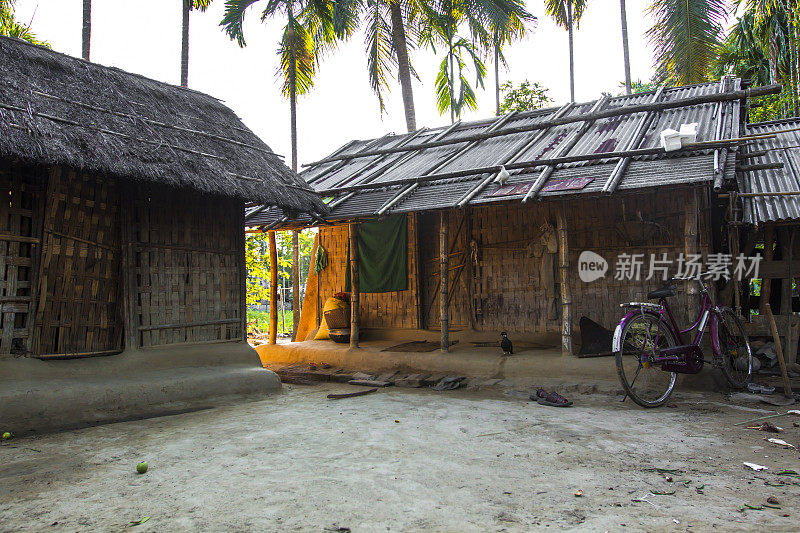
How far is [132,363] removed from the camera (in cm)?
605

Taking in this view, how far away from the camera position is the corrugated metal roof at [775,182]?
6223 millimetres

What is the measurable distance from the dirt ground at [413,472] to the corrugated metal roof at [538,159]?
271cm

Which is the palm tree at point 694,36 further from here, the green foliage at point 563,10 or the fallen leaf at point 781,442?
the fallen leaf at point 781,442

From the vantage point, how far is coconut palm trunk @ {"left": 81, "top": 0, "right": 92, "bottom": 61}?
34.6ft

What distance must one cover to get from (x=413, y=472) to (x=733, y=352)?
4.40 meters

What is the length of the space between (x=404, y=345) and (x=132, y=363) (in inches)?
167

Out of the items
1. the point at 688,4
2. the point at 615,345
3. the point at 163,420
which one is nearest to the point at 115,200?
the point at 163,420

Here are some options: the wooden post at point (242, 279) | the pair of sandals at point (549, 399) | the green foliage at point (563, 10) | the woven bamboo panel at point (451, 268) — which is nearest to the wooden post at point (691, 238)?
the pair of sandals at point (549, 399)

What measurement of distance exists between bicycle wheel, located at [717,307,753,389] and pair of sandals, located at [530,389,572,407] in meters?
1.75

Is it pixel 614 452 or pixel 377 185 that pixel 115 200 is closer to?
pixel 377 185

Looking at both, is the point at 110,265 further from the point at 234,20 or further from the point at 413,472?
the point at 234,20

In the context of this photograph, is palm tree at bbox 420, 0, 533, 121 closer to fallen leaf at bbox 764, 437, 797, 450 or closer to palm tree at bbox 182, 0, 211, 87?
palm tree at bbox 182, 0, 211, 87

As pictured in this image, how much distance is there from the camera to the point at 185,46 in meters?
12.2
